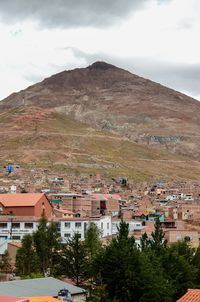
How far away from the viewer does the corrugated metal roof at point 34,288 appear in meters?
33.0

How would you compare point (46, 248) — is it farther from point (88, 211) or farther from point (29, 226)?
point (88, 211)

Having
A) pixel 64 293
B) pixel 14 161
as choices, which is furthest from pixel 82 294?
pixel 14 161

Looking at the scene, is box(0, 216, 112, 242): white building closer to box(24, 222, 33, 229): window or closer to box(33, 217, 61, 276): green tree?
box(24, 222, 33, 229): window

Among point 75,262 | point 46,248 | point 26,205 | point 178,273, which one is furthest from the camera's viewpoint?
point 26,205

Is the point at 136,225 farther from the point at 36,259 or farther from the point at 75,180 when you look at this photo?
the point at 75,180

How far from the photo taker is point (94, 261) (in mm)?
39844

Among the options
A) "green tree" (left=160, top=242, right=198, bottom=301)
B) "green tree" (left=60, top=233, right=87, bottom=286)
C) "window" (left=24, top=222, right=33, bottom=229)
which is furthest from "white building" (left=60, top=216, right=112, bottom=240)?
"green tree" (left=160, top=242, right=198, bottom=301)

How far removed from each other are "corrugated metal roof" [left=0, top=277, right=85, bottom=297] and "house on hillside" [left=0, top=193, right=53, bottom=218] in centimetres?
4442

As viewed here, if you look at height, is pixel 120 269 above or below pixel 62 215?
below

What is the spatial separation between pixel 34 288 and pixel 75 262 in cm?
1077

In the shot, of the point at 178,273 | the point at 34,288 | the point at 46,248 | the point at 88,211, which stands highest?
the point at 88,211

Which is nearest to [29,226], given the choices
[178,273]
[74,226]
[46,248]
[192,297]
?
[74,226]

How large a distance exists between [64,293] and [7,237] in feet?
138

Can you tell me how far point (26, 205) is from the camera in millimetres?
82750
